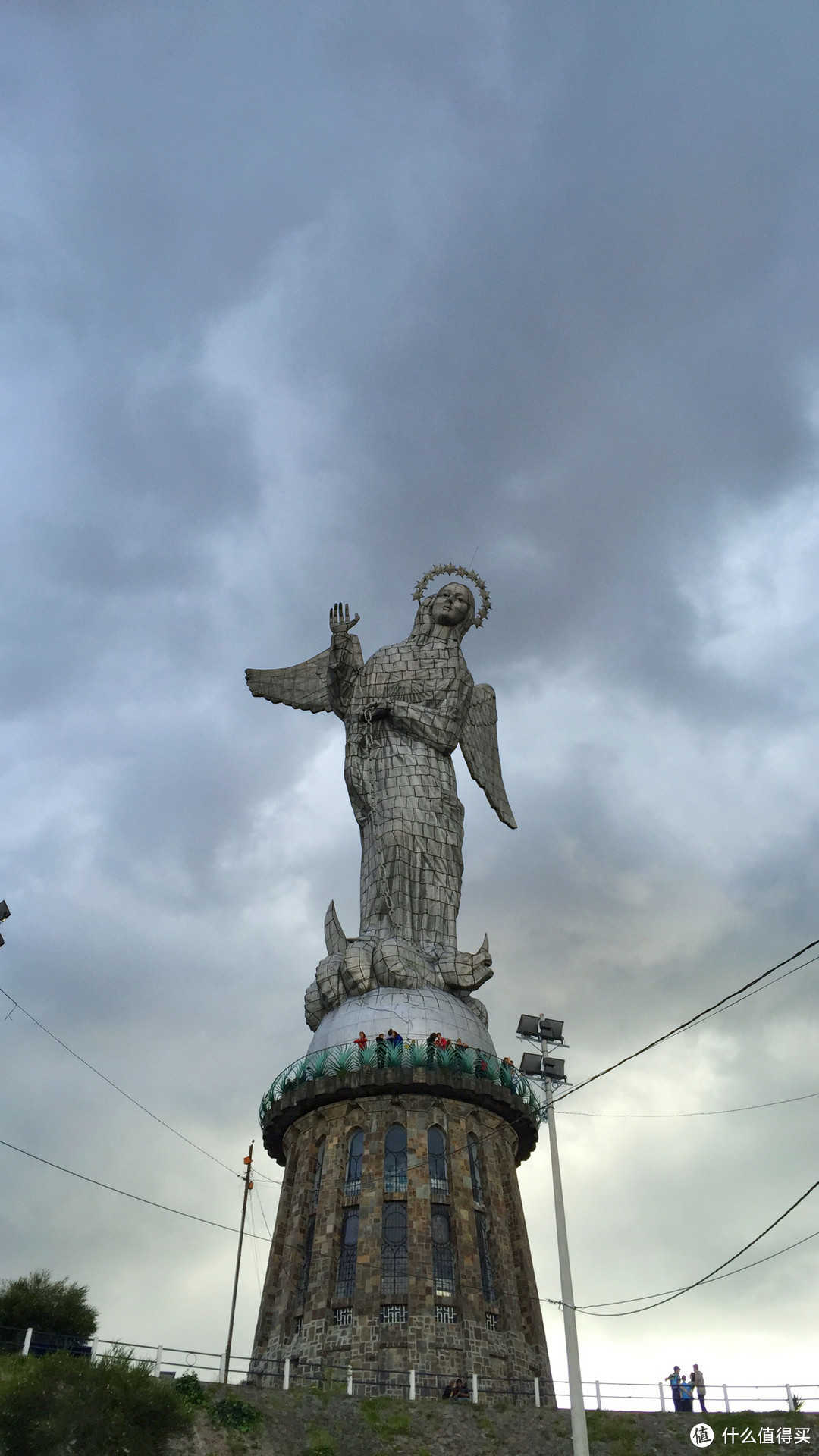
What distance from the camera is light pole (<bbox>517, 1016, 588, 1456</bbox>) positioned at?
2697 cm

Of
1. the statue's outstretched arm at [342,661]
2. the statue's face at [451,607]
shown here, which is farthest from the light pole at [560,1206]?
the statue's face at [451,607]

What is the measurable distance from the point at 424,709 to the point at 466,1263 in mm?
23317

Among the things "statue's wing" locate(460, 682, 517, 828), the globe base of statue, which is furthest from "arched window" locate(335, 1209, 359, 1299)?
"statue's wing" locate(460, 682, 517, 828)

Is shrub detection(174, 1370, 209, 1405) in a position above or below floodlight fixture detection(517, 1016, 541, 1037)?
below

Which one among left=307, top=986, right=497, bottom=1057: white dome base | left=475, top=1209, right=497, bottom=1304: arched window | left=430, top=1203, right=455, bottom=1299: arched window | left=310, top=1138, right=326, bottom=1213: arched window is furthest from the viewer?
left=307, top=986, right=497, bottom=1057: white dome base

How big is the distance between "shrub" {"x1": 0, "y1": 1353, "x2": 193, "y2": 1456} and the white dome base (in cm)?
1914

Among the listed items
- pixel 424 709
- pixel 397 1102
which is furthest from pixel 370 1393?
pixel 424 709

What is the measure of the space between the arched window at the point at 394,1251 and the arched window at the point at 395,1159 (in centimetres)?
63

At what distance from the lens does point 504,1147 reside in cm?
4725

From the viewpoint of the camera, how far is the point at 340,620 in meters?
52.6

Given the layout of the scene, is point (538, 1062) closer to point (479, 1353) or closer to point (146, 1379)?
point (146, 1379)

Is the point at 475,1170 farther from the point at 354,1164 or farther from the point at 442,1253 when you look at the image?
the point at 354,1164

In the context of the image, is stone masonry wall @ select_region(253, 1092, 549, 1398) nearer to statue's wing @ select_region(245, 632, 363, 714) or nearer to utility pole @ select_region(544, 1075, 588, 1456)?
utility pole @ select_region(544, 1075, 588, 1456)

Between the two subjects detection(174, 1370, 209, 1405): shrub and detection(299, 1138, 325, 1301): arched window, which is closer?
detection(174, 1370, 209, 1405): shrub
